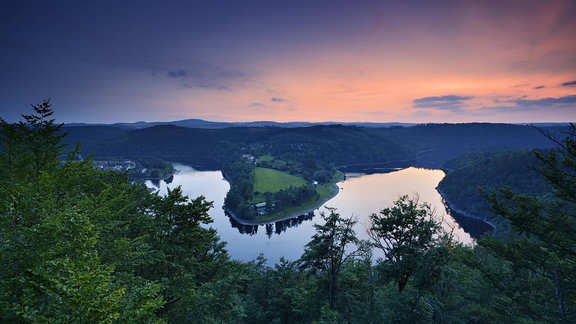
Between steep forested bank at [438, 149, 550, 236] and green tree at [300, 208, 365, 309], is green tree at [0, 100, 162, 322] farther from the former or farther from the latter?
steep forested bank at [438, 149, 550, 236]

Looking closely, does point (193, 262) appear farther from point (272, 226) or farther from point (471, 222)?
point (471, 222)

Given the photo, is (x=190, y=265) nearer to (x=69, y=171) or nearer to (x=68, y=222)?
(x=69, y=171)

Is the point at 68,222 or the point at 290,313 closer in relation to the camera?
the point at 68,222

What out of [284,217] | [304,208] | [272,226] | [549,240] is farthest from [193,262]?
[304,208]

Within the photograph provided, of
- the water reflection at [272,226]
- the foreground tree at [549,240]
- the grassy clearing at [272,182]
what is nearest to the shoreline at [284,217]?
the water reflection at [272,226]

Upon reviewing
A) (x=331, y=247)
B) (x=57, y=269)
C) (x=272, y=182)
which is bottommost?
(x=272, y=182)

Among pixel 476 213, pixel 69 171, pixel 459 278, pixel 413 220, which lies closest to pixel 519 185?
pixel 476 213
